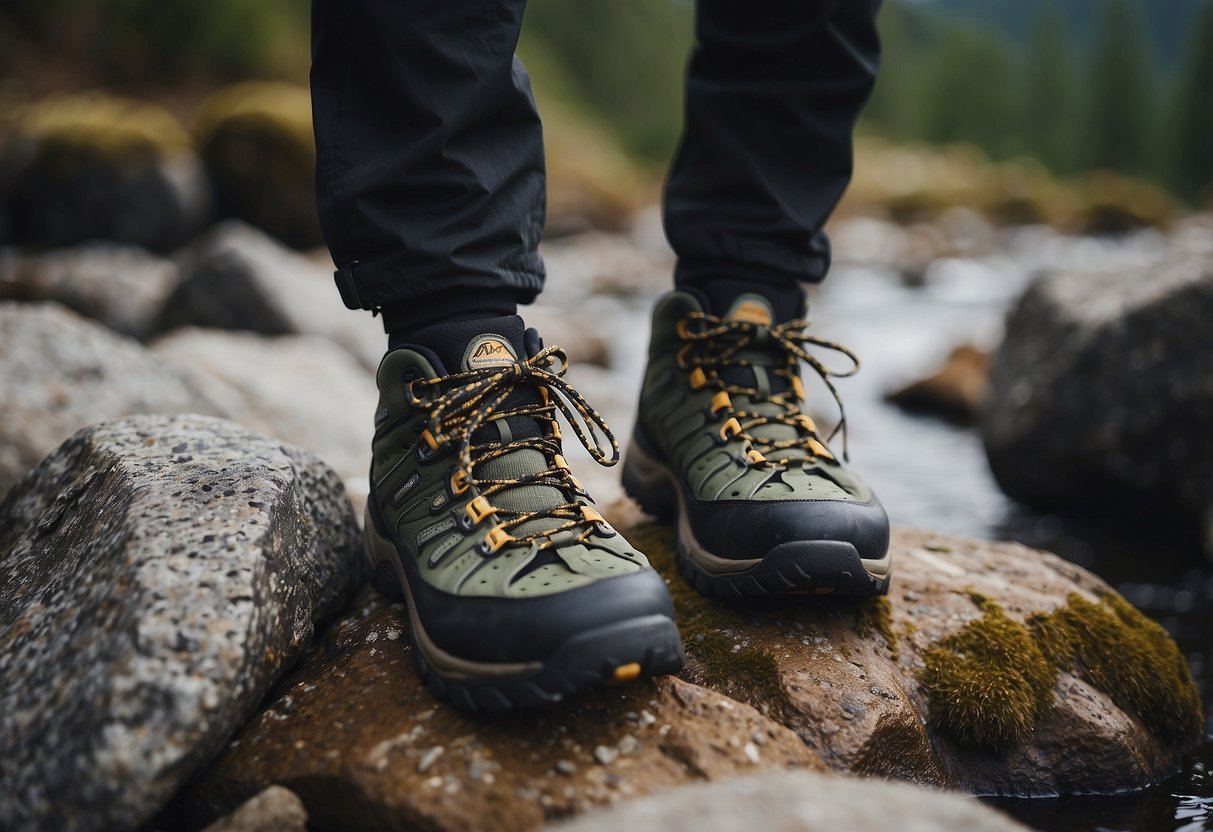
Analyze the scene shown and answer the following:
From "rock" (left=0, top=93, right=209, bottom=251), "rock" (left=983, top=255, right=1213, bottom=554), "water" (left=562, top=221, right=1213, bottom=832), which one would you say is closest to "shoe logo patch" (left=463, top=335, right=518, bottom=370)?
"water" (left=562, top=221, right=1213, bottom=832)

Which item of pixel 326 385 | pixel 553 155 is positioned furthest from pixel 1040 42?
pixel 326 385

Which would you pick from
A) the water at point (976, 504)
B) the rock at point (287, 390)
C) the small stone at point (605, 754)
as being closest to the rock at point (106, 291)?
the rock at point (287, 390)

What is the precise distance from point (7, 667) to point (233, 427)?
709 millimetres

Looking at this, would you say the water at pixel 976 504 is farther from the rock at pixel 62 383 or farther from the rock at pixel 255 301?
the rock at pixel 255 301

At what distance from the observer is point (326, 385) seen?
4141 mm

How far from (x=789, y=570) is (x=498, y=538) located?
21.5 inches

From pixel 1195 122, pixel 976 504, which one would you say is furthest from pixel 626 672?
pixel 1195 122

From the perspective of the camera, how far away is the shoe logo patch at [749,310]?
6.63 ft

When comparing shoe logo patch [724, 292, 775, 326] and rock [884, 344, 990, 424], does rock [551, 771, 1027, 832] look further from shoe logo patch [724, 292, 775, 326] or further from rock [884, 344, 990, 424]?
rock [884, 344, 990, 424]

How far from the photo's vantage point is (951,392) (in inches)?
243

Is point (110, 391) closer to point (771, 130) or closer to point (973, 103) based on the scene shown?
point (771, 130)

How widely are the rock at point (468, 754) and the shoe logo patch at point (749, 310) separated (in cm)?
85

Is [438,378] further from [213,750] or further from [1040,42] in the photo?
[1040,42]

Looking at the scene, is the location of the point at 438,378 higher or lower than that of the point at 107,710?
higher
